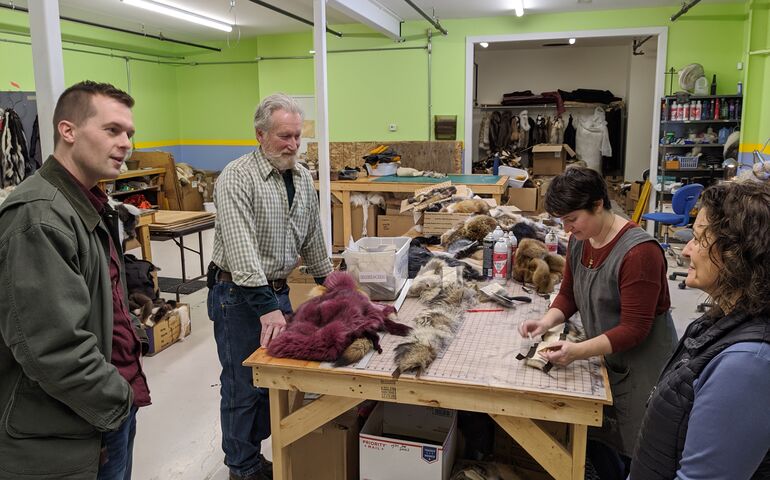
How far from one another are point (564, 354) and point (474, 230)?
1.93 metres

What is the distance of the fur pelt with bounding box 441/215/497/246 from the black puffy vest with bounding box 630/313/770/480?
8.00 feet

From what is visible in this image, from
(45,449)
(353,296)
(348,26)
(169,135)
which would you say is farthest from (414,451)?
(169,135)

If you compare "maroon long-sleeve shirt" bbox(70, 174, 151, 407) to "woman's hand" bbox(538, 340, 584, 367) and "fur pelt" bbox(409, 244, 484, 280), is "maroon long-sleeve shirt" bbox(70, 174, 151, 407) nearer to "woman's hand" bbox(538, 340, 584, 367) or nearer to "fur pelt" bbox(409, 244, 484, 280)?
"woman's hand" bbox(538, 340, 584, 367)

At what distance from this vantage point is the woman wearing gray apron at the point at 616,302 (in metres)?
1.83

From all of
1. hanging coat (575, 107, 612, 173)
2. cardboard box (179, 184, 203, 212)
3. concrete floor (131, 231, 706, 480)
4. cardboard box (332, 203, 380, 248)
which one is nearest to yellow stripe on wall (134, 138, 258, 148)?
cardboard box (179, 184, 203, 212)

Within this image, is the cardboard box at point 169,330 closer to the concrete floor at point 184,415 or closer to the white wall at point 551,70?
the concrete floor at point 184,415

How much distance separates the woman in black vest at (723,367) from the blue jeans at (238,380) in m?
1.59

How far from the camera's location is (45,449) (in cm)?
138

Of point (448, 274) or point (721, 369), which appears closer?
point (721, 369)

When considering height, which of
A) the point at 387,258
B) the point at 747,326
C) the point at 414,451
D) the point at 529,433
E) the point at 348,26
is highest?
the point at 348,26

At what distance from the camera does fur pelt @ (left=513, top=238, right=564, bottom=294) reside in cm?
279

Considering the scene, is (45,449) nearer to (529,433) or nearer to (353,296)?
(353,296)

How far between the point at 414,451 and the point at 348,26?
8.47m

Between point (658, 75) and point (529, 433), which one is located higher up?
point (658, 75)
